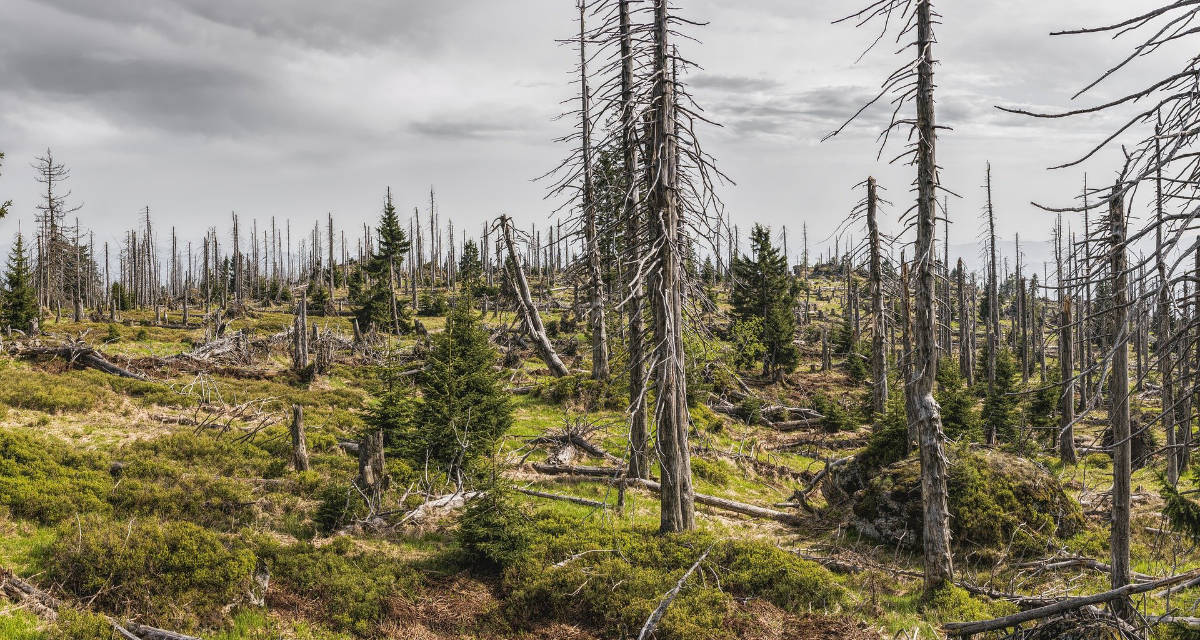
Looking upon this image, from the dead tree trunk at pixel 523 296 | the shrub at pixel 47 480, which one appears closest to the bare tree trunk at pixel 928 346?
the dead tree trunk at pixel 523 296

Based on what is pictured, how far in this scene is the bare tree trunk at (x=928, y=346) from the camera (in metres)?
8.98

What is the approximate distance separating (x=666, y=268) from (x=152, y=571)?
27.2 ft

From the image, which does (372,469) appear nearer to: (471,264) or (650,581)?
(650,581)

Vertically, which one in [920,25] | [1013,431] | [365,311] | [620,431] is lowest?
[1013,431]

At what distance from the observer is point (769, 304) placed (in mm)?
43062

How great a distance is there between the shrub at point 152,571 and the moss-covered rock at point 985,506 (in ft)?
37.2

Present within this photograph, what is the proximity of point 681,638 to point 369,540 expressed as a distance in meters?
5.99

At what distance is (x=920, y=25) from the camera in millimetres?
9914

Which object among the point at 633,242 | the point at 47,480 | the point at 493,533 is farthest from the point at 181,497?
the point at 633,242

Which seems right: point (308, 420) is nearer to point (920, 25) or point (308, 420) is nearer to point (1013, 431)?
point (920, 25)

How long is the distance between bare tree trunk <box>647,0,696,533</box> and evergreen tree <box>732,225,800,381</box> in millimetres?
30804

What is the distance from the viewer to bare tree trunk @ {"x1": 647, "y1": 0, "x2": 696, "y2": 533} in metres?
9.52

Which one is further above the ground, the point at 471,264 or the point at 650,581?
the point at 471,264

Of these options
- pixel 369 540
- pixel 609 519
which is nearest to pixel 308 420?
pixel 369 540
